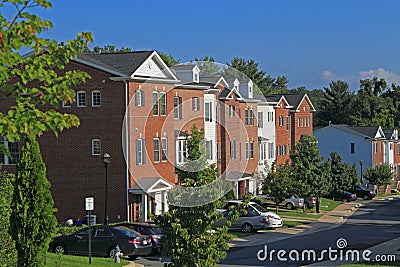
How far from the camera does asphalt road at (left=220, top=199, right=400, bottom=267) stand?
28.0 metres

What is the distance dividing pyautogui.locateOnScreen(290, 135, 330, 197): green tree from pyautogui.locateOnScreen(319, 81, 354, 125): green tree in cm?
6700

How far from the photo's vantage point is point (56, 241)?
27453 mm

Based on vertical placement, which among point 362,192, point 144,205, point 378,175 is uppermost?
point 378,175

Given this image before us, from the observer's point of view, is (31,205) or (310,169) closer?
(31,205)

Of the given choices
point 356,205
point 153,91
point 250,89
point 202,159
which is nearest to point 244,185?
point 250,89

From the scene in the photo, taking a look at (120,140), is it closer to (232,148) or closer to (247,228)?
(247,228)

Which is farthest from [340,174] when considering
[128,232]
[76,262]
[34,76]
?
[34,76]

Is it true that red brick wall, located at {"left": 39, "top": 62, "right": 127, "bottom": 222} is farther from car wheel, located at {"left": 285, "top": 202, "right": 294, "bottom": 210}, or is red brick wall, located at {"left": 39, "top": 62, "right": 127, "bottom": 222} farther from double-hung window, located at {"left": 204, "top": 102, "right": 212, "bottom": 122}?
car wheel, located at {"left": 285, "top": 202, "right": 294, "bottom": 210}

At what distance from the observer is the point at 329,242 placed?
113 ft

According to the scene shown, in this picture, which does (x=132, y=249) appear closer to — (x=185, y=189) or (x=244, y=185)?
(x=185, y=189)

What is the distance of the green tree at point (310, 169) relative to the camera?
48.9 metres

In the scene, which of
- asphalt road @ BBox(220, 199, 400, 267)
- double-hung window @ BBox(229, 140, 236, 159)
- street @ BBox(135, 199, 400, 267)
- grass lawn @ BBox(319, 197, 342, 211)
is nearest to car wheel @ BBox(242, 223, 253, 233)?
street @ BBox(135, 199, 400, 267)

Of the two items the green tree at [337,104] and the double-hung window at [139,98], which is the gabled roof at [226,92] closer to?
the double-hung window at [139,98]

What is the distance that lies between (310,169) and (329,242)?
599 inches
